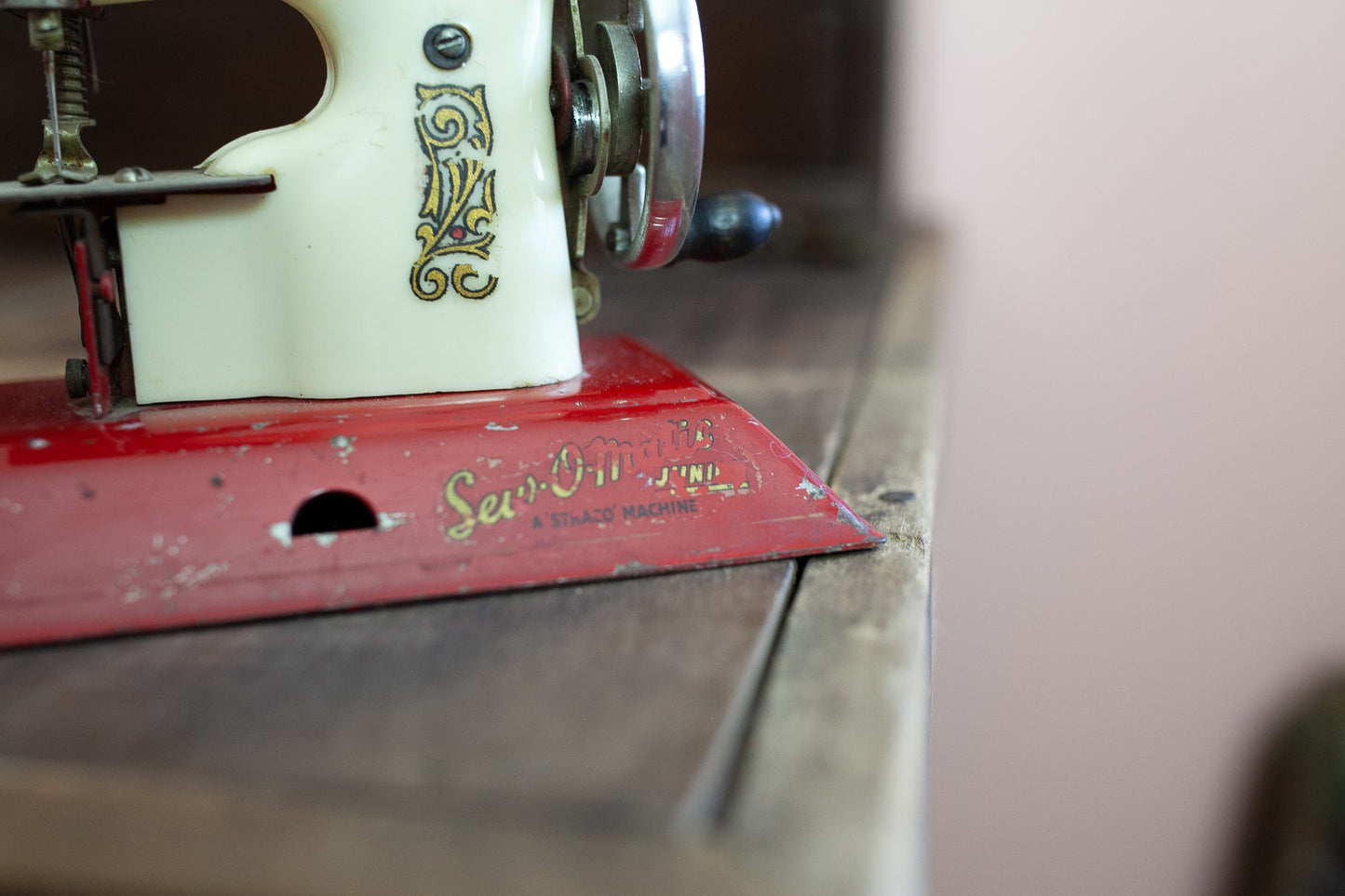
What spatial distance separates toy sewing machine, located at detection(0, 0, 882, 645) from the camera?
0.53 meters

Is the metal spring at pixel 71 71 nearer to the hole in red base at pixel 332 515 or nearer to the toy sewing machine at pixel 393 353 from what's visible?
the toy sewing machine at pixel 393 353

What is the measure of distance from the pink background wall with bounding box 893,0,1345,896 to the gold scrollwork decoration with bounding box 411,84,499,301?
4.21 ft

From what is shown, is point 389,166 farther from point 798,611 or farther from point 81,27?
point 798,611

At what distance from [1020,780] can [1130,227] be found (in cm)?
100

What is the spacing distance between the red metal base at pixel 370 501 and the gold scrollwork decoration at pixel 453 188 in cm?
7

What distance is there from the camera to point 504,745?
0.40 meters

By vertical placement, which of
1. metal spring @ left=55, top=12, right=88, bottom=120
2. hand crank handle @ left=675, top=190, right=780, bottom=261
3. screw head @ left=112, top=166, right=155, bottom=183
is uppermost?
metal spring @ left=55, top=12, right=88, bottom=120

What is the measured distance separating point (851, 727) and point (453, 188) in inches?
14.9

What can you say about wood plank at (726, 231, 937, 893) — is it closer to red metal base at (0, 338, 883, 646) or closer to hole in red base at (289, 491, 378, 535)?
red metal base at (0, 338, 883, 646)

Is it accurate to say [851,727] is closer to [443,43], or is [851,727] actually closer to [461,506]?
[461,506]

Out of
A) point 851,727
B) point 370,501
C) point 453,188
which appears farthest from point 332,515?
point 851,727

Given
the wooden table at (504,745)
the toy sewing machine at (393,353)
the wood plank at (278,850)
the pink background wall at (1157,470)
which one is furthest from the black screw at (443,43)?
the pink background wall at (1157,470)

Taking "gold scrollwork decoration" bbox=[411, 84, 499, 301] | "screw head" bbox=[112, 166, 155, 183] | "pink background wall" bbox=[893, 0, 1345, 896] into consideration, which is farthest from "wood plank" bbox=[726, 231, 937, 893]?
"pink background wall" bbox=[893, 0, 1345, 896]

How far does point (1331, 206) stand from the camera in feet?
5.98
